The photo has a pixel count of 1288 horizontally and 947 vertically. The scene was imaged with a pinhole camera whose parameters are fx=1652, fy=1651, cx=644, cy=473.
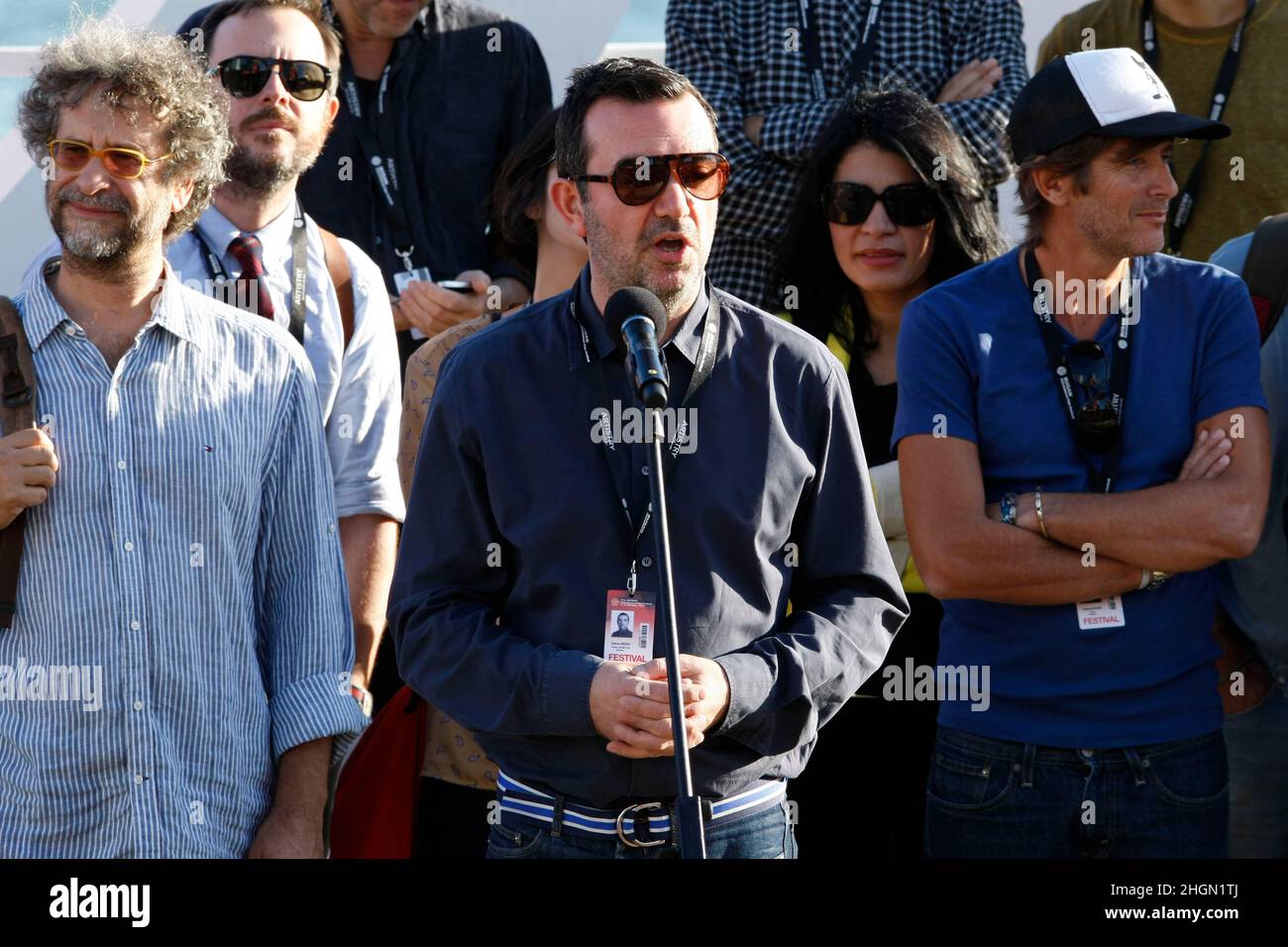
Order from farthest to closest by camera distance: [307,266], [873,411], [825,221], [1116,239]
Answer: [825,221] → [873,411] → [307,266] → [1116,239]

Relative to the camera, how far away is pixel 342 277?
4.61m

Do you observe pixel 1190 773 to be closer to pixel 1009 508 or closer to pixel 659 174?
pixel 1009 508

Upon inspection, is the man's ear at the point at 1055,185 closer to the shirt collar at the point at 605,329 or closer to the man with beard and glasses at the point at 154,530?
the shirt collar at the point at 605,329

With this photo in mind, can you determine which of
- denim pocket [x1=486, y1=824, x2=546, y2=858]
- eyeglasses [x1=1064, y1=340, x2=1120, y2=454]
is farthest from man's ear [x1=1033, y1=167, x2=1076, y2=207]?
denim pocket [x1=486, y1=824, x2=546, y2=858]

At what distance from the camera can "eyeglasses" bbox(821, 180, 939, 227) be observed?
502 centimetres

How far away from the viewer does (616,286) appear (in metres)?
3.46

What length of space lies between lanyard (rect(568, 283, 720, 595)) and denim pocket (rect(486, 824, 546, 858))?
0.52m

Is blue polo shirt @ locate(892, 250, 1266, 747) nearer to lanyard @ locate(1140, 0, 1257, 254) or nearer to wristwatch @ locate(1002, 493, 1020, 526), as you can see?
wristwatch @ locate(1002, 493, 1020, 526)

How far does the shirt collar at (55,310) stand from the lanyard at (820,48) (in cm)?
282

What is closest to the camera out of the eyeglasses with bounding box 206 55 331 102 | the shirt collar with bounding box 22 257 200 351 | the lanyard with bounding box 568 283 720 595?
the lanyard with bounding box 568 283 720 595

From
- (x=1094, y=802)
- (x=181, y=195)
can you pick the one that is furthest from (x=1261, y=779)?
(x=181, y=195)

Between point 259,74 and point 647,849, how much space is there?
8.66 ft
